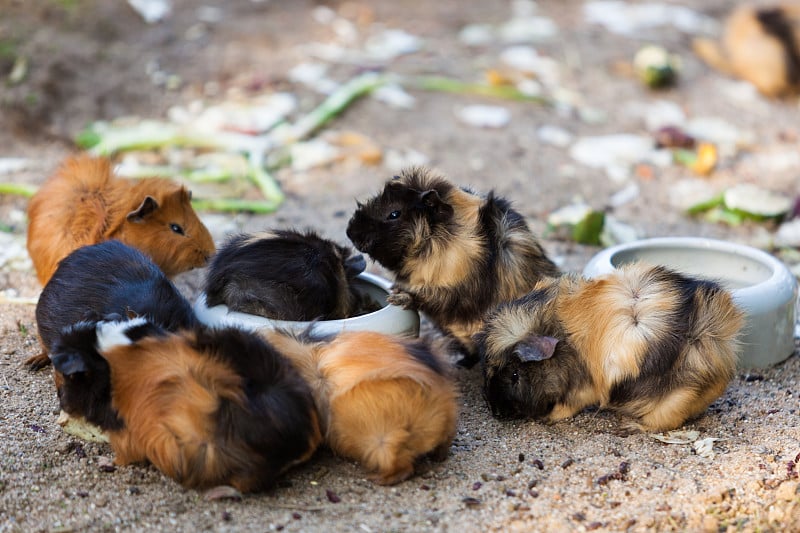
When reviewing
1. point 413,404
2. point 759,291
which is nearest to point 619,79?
point 759,291

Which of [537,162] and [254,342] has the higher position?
[254,342]

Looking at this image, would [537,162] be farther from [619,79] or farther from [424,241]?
[424,241]

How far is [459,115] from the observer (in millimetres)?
6059

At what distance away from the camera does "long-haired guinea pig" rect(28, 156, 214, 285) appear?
11.3 feet

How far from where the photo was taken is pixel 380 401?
2482 millimetres

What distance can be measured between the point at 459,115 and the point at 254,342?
12.6ft

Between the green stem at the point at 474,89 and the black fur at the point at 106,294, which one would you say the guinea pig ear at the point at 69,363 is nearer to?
the black fur at the point at 106,294

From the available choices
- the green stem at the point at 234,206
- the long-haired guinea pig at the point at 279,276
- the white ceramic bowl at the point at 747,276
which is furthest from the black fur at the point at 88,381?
the green stem at the point at 234,206

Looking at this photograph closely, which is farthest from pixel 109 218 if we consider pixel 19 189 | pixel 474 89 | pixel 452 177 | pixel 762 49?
pixel 762 49

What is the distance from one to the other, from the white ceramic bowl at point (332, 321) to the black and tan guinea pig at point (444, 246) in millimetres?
70

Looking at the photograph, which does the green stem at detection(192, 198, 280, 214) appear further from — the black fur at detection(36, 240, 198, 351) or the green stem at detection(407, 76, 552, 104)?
the green stem at detection(407, 76, 552, 104)

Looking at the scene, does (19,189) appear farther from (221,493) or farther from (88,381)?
(221,493)

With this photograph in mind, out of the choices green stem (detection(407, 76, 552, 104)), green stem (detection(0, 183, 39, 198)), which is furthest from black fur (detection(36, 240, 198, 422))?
green stem (detection(407, 76, 552, 104))

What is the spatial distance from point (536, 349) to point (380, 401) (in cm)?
63
